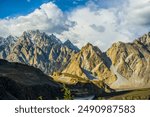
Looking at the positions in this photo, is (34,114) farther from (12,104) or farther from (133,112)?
(133,112)

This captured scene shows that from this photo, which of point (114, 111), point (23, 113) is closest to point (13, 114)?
point (23, 113)

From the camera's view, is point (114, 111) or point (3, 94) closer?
point (114, 111)

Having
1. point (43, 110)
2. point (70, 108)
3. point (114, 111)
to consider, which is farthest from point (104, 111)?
point (43, 110)

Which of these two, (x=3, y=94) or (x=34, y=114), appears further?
(x=3, y=94)

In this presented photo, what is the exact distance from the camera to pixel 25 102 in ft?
37.3

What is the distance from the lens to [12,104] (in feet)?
37.3

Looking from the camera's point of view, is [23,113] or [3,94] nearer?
[23,113]

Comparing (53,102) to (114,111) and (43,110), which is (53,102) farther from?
(114,111)

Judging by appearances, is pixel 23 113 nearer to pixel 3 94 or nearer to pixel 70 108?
pixel 70 108

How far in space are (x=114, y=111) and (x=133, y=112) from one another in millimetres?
545

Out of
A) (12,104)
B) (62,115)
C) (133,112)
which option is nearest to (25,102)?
(12,104)

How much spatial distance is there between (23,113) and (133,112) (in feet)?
10.3

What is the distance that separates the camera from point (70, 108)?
430 inches

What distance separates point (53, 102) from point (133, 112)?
2316mm
